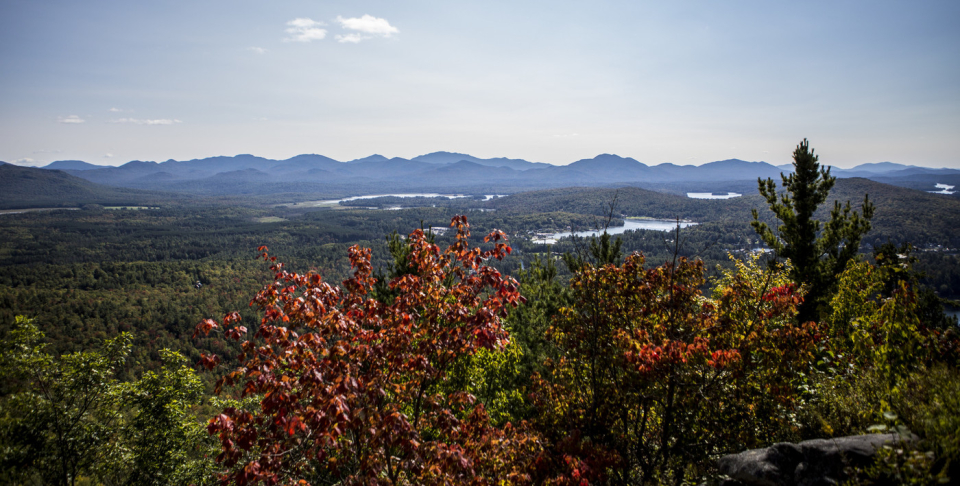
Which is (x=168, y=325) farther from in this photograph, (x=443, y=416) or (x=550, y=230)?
(x=550, y=230)

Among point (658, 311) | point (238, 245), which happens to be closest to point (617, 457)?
point (658, 311)

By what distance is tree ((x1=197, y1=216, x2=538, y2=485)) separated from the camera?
4.54 m

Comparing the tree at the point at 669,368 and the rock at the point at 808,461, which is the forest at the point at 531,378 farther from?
the rock at the point at 808,461

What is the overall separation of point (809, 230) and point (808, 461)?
13.7 meters

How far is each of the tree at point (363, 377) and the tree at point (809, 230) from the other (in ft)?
43.9

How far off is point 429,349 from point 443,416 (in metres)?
0.97

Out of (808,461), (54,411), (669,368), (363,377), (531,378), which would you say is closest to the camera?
(808,461)

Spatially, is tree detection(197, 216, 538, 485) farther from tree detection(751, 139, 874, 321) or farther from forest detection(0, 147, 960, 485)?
tree detection(751, 139, 874, 321)

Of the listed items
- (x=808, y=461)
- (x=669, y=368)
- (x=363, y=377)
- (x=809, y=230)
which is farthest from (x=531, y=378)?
(x=809, y=230)

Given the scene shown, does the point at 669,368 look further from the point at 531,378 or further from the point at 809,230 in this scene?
the point at 809,230

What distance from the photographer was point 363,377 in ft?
17.9

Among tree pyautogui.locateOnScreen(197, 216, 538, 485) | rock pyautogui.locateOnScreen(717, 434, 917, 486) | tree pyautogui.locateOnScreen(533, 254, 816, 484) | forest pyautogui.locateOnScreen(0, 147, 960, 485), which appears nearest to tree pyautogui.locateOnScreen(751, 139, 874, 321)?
forest pyautogui.locateOnScreen(0, 147, 960, 485)

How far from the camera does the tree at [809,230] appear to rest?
46.5 ft

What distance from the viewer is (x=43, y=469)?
1176 cm
